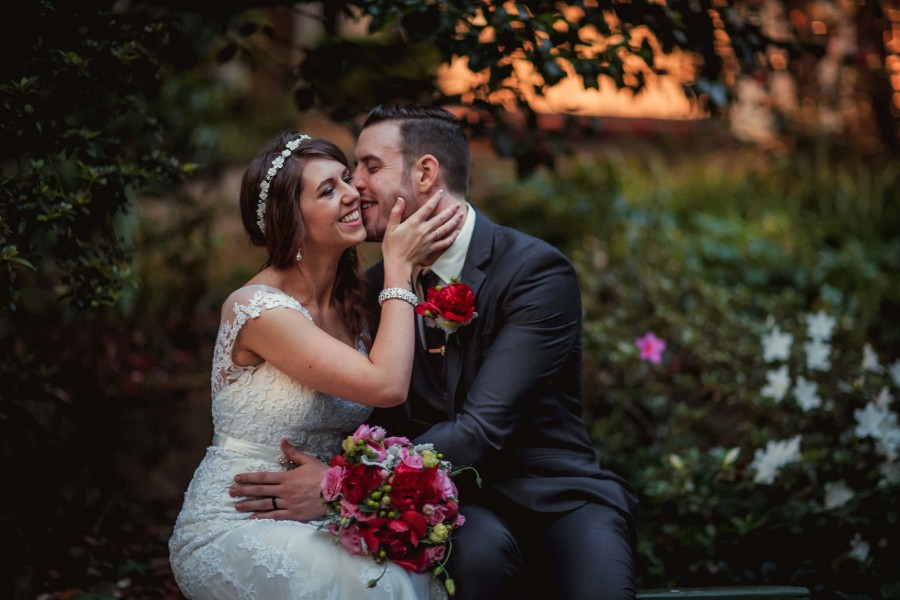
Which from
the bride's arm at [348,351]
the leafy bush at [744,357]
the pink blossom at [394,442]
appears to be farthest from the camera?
the leafy bush at [744,357]

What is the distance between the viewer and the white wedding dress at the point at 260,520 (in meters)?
2.54

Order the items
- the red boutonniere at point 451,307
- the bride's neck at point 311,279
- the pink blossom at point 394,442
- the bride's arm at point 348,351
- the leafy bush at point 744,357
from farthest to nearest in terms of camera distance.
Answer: the leafy bush at point 744,357, the bride's neck at point 311,279, the red boutonniere at point 451,307, the bride's arm at point 348,351, the pink blossom at point 394,442

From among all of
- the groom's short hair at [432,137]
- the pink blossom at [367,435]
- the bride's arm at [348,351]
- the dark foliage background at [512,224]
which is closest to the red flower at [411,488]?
the pink blossom at [367,435]

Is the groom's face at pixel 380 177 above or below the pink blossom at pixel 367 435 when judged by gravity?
above

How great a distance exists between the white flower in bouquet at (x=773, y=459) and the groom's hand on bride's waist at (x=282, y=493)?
1.97 metres

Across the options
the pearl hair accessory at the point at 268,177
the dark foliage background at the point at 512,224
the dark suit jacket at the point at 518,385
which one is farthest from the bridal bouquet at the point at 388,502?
the dark foliage background at the point at 512,224

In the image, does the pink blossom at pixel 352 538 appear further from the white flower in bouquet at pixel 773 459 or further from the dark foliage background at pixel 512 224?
the white flower in bouquet at pixel 773 459

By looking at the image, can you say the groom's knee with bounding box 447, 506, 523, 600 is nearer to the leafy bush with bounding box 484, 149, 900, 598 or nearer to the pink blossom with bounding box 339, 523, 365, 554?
the pink blossom with bounding box 339, 523, 365, 554

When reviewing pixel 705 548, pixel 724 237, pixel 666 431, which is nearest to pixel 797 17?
pixel 724 237

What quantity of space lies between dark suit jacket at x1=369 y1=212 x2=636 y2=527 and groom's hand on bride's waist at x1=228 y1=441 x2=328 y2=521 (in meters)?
0.39

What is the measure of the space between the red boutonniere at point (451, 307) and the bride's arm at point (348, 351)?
0.07 meters

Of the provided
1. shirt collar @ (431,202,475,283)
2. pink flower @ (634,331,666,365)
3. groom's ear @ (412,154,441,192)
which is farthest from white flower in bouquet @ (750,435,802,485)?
groom's ear @ (412,154,441,192)

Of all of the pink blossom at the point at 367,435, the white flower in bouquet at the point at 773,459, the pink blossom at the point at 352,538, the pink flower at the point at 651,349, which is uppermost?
the pink blossom at the point at 367,435

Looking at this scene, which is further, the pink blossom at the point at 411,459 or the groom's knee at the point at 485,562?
the groom's knee at the point at 485,562
